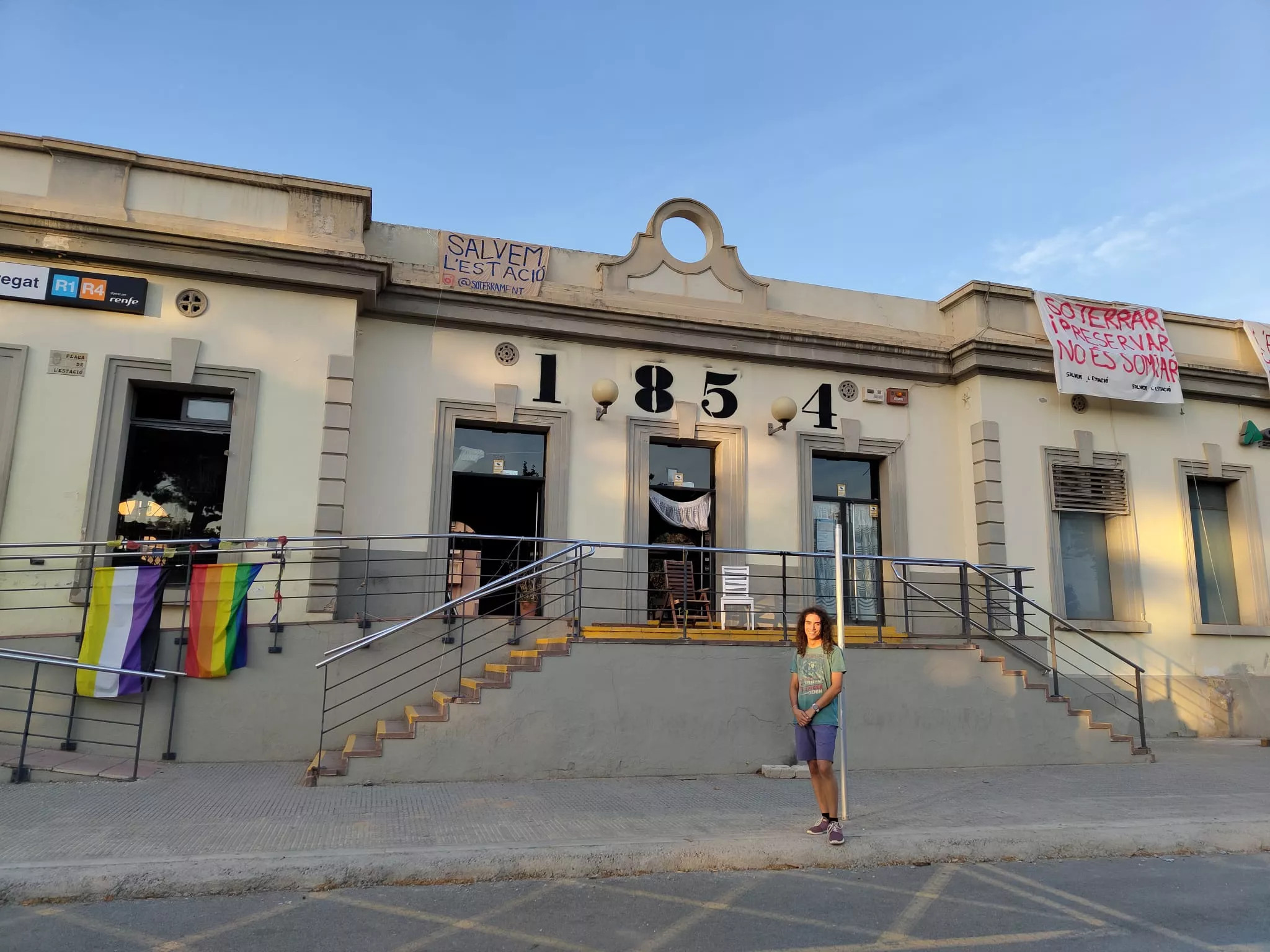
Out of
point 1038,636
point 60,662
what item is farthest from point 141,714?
point 1038,636

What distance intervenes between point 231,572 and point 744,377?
7.41 meters

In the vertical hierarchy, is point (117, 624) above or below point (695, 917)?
above

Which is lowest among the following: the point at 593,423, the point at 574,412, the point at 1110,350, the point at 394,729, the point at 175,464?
the point at 394,729

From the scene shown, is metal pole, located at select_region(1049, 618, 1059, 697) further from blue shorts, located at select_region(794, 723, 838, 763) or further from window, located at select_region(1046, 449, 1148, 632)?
blue shorts, located at select_region(794, 723, 838, 763)

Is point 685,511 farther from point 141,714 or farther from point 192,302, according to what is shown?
point 141,714

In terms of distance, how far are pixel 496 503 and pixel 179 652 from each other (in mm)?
4338

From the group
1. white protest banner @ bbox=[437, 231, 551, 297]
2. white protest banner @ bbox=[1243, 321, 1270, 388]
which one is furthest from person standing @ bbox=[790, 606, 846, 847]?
white protest banner @ bbox=[1243, 321, 1270, 388]

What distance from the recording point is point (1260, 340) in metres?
15.5

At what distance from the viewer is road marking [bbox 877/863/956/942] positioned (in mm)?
4875

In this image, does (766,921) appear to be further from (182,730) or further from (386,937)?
(182,730)

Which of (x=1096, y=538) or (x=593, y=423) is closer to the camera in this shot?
(x=593, y=423)

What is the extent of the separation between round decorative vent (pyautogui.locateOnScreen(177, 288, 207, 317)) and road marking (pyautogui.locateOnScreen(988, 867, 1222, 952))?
10.0 metres

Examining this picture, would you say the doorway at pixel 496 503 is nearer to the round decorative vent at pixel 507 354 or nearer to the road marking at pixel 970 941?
the round decorative vent at pixel 507 354

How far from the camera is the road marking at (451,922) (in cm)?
461
